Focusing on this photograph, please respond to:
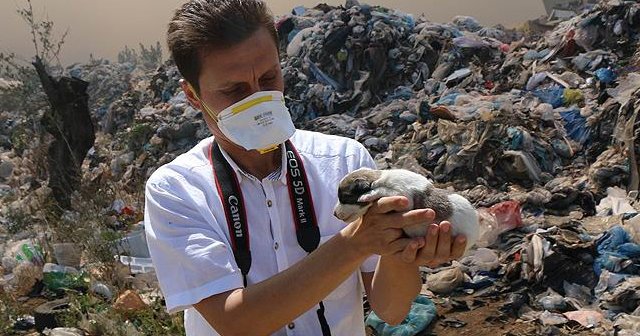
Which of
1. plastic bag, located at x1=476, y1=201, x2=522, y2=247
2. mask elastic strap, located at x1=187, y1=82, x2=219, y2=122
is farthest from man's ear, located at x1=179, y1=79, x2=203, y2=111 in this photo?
plastic bag, located at x1=476, y1=201, x2=522, y2=247

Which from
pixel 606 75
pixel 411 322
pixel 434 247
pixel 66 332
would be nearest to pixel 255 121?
pixel 434 247

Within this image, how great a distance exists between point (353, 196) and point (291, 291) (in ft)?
0.78

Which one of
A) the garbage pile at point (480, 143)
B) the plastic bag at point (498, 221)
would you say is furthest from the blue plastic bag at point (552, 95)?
the plastic bag at point (498, 221)

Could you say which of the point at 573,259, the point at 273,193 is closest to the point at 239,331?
the point at 273,193

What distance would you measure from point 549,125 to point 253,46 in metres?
6.61

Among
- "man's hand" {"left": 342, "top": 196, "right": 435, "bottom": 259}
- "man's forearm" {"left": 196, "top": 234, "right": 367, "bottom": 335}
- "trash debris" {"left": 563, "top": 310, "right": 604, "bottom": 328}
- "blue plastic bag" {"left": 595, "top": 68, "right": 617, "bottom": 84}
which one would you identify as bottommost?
"trash debris" {"left": 563, "top": 310, "right": 604, "bottom": 328}

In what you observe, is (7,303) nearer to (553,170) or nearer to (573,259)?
(573,259)

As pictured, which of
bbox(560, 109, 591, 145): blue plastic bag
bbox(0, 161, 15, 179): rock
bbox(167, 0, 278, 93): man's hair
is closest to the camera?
bbox(167, 0, 278, 93): man's hair

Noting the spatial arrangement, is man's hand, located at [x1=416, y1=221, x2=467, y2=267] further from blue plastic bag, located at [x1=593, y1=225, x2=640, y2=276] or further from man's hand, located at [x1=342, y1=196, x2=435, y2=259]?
blue plastic bag, located at [x1=593, y1=225, x2=640, y2=276]

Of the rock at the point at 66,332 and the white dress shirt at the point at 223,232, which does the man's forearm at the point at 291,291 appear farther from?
the rock at the point at 66,332

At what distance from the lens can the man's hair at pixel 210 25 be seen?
135 centimetres

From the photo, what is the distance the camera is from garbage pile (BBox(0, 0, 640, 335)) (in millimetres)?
4480

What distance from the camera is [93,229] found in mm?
5355

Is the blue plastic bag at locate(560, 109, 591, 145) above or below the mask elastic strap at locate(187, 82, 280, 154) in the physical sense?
below
